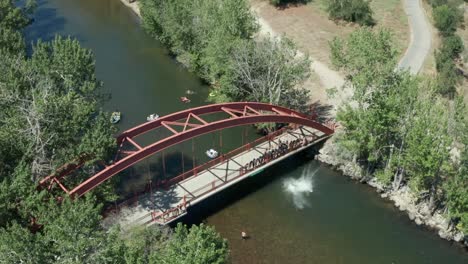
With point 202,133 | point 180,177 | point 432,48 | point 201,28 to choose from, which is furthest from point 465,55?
point 180,177

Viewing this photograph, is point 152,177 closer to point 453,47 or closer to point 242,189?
point 242,189

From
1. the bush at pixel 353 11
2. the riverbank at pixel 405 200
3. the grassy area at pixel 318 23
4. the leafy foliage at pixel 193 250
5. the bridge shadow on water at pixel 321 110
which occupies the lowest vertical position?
the riverbank at pixel 405 200

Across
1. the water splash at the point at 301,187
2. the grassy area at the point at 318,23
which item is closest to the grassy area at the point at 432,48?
the grassy area at the point at 318,23

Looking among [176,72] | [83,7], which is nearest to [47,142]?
[176,72]

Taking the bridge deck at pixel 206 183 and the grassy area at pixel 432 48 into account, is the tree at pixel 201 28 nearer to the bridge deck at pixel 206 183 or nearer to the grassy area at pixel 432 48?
the bridge deck at pixel 206 183

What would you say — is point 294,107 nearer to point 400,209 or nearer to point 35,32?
point 400,209
